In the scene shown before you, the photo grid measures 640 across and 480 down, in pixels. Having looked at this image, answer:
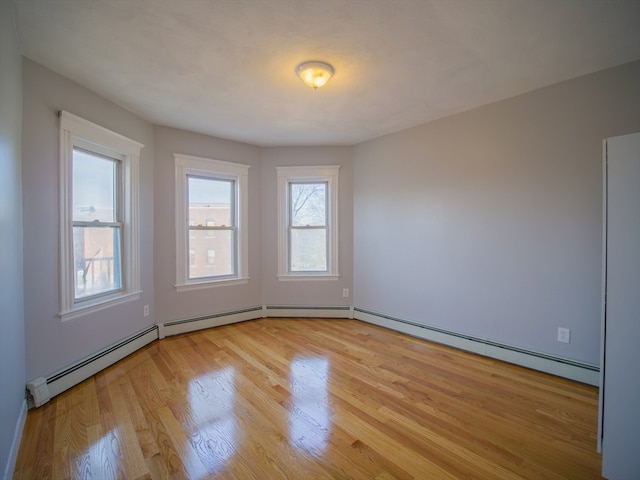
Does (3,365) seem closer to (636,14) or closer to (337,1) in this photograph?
(337,1)

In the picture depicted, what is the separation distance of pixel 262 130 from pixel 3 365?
10.4 feet

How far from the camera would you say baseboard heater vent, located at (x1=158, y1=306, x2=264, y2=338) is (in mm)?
3660

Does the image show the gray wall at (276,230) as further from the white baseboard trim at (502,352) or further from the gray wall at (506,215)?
the white baseboard trim at (502,352)

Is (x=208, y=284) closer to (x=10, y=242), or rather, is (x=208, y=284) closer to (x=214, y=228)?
(x=214, y=228)

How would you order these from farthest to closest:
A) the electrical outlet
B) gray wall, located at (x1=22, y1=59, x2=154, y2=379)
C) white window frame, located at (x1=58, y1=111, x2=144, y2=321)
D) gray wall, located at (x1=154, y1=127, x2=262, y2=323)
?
gray wall, located at (x1=154, y1=127, x2=262, y2=323) < the electrical outlet < white window frame, located at (x1=58, y1=111, x2=144, y2=321) < gray wall, located at (x1=22, y1=59, x2=154, y2=379)

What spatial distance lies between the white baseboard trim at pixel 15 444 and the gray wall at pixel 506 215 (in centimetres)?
355

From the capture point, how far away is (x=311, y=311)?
445 centimetres

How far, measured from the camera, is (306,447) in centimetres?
176

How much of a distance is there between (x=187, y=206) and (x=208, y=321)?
158 cm

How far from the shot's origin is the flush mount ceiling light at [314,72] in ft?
7.38

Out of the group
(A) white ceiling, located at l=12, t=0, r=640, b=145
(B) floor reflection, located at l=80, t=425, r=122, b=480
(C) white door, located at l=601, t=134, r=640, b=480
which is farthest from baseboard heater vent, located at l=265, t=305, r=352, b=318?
(C) white door, located at l=601, t=134, r=640, b=480

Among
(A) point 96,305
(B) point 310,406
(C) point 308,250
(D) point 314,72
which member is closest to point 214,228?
(C) point 308,250

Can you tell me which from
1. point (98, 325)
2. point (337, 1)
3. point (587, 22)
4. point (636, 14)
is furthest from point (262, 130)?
point (636, 14)

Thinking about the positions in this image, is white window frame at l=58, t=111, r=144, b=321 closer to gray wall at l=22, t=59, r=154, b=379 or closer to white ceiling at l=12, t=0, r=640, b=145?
gray wall at l=22, t=59, r=154, b=379
